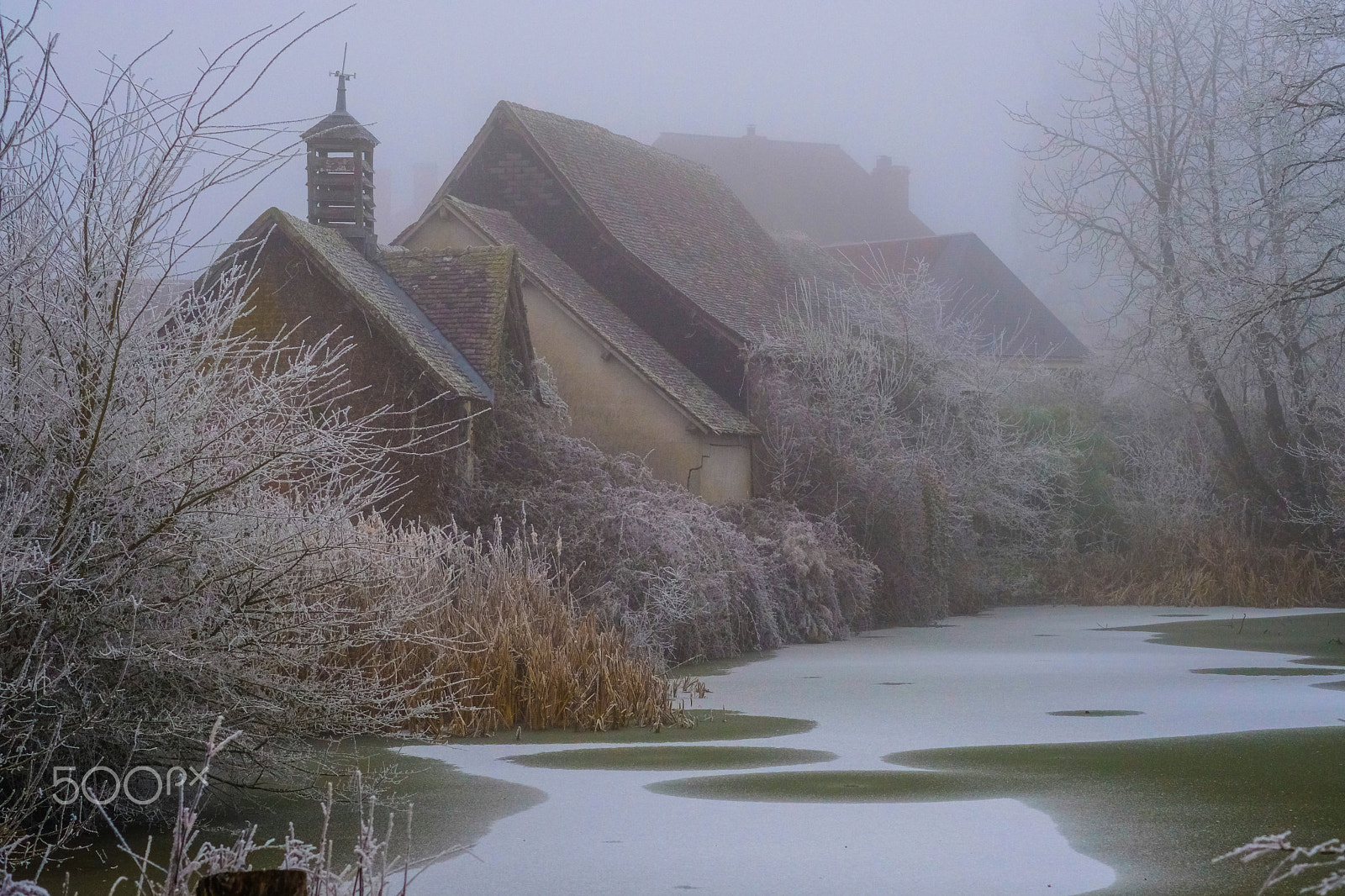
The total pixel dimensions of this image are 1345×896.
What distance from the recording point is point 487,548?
17.8 meters

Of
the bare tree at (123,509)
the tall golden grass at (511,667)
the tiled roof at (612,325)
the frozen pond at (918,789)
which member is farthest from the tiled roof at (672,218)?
the bare tree at (123,509)

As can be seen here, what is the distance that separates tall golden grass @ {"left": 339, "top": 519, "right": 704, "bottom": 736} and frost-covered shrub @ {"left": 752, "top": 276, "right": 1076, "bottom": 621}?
10830mm

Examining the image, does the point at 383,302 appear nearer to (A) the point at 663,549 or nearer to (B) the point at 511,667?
(A) the point at 663,549

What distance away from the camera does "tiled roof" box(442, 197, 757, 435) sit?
79.2ft

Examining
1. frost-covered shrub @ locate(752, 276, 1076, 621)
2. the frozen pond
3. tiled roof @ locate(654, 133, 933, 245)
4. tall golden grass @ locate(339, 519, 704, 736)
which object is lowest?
the frozen pond

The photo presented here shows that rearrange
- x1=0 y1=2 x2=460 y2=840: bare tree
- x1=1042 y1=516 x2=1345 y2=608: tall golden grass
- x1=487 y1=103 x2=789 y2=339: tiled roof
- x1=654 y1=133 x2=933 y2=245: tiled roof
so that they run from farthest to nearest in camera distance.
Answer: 1. x1=654 y1=133 x2=933 y2=245: tiled roof
2. x1=487 y1=103 x2=789 y2=339: tiled roof
3. x1=1042 y1=516 x2=1345 y2=608: tall golden grass
4. x1=0 y1=2 x2=460 y2=840: bare tree

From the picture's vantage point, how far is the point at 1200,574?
26.5 metres

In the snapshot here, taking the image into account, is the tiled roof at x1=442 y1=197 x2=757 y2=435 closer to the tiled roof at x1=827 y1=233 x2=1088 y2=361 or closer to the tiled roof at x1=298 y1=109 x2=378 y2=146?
the tiled roof at x1=298 y1=109 x2=378 y2=146

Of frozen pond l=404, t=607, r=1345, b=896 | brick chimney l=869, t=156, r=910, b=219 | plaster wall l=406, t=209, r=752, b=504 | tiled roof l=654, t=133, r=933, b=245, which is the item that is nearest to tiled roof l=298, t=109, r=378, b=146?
plaster wall l=406, t=209, r=752, b=504

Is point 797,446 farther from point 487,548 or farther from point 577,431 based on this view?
point 487,548

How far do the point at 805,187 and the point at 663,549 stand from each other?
1808 inches

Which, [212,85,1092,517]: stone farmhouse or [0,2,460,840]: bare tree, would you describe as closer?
[0,2,460,840]: bare tree

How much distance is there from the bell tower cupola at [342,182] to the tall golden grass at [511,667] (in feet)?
39.5

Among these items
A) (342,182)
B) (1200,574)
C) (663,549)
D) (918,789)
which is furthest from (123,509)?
(1200,574)
